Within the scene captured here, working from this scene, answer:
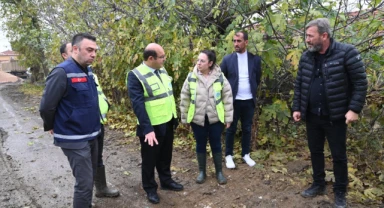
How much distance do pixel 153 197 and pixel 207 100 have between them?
4.52 ft

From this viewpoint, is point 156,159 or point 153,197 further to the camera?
point 156,159

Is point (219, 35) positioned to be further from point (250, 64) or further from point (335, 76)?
point (335, 76)

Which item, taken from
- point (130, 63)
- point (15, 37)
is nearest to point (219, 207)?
point (130, 63)

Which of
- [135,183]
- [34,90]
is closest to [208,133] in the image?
[135,183]

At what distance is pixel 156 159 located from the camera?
4117mm

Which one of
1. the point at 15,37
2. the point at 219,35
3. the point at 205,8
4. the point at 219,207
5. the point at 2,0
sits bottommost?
the point at 219,207

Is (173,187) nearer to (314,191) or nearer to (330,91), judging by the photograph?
(314,191)

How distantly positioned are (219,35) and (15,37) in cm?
1700

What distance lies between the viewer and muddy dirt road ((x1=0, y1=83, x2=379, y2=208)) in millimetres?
3889

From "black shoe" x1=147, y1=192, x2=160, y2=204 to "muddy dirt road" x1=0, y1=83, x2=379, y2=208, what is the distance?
3.1 inches

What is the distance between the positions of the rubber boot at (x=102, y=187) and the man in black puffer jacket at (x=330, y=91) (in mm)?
2539

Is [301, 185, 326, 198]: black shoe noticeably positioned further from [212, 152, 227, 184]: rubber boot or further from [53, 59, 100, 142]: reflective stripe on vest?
[53, 59, 100, 142]: reflective stripe on vest

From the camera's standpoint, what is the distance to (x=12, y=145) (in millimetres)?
6582

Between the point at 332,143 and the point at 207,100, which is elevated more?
the point at 207,100
